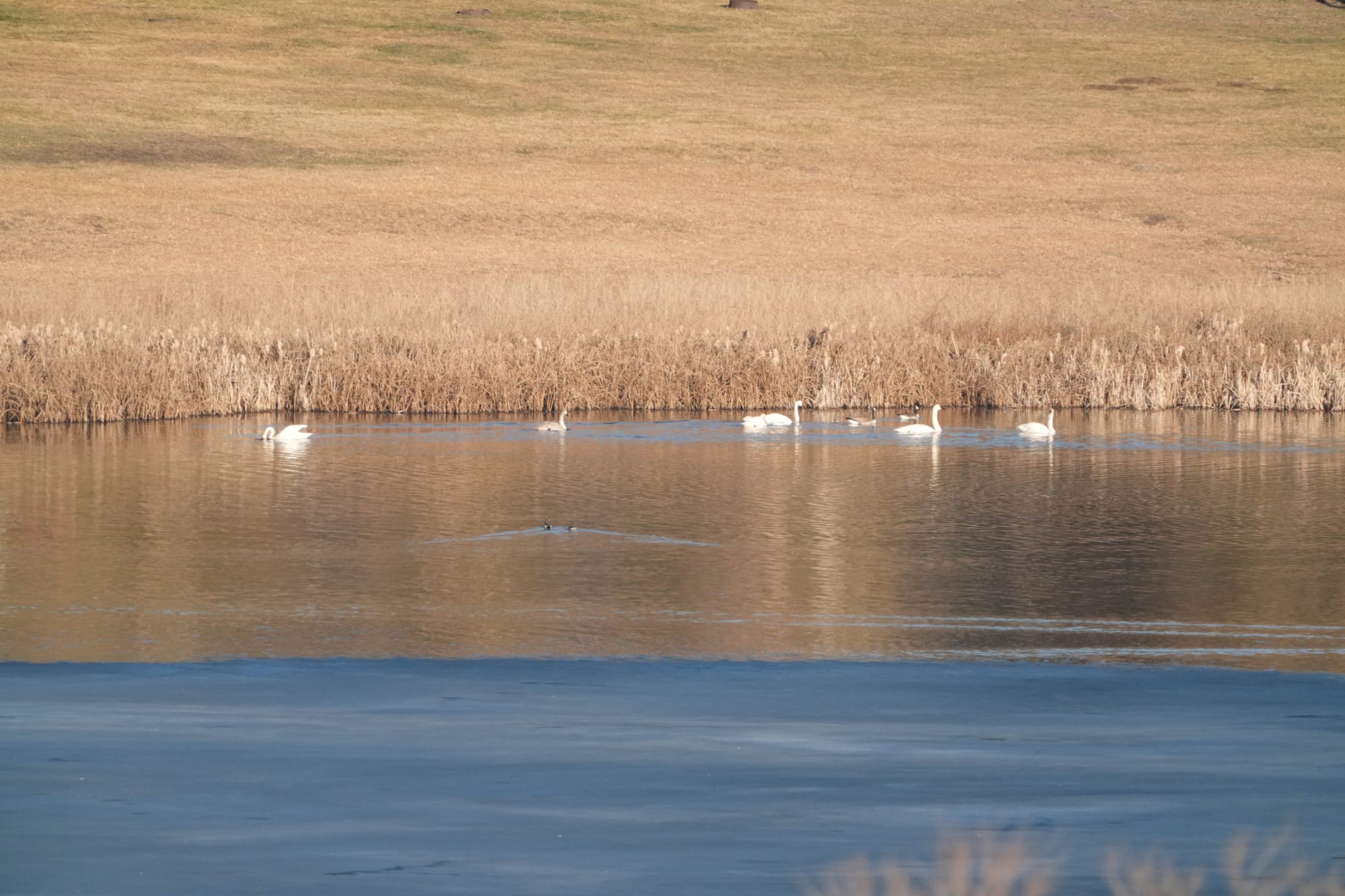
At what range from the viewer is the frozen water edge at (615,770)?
4.66 m

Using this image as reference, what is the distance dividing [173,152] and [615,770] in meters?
42.7

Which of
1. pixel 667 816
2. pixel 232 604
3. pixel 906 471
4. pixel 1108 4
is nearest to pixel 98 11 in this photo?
pixel 1108 4

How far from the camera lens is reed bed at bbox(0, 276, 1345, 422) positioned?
1962 centimetres

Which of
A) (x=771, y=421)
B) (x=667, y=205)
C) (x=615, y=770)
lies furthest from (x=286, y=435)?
(x=667, y=205)

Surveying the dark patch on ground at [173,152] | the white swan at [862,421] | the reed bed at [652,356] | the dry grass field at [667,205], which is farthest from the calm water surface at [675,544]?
the dark patch on ground at [173,152]

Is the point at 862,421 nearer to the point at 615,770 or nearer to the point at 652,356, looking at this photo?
the point at 652,356

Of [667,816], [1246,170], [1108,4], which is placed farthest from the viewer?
[1108,4]

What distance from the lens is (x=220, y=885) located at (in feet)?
14.6

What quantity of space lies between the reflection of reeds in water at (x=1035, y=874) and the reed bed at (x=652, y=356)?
50.8ft

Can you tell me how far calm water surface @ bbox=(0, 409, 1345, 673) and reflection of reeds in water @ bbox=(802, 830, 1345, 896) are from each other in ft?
9.66

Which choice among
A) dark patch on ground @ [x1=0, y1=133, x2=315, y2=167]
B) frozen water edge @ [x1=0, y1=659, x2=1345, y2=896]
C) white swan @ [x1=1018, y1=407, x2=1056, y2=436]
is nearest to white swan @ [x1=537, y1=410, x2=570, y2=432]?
white swan @ [x1=1018, y1=407, x2=1056, y2=436]

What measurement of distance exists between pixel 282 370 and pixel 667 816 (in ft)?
52.5

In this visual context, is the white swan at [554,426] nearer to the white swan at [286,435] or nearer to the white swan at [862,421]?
the white swan at [286,435]

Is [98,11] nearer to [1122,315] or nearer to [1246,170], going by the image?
[1246,170]
